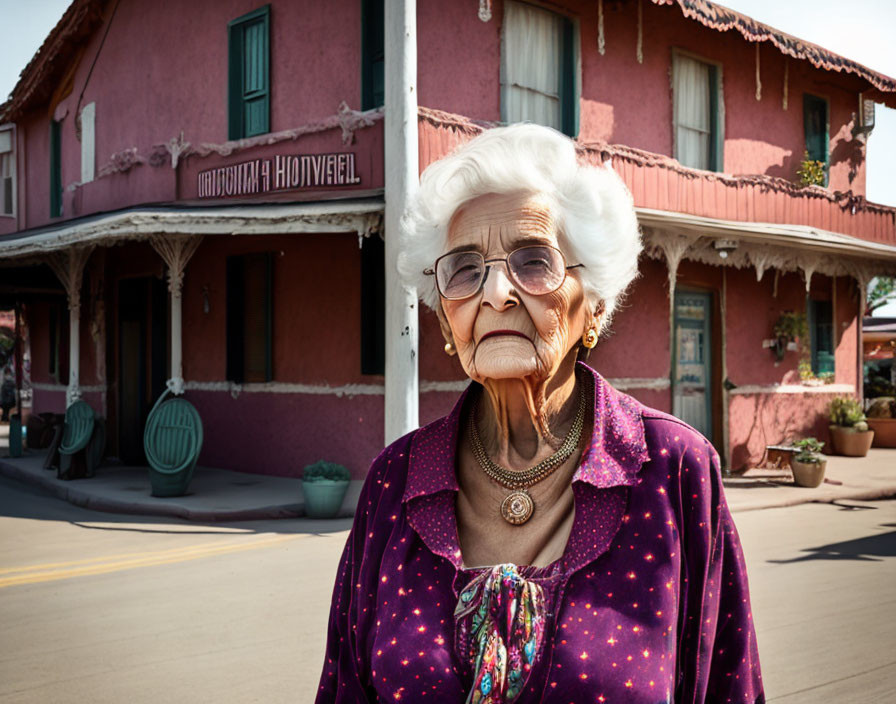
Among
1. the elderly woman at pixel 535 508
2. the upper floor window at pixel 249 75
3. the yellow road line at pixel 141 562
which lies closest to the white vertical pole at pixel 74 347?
the upper floor window at pixel 249 75

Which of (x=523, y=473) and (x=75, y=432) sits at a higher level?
(x=523, y=473)

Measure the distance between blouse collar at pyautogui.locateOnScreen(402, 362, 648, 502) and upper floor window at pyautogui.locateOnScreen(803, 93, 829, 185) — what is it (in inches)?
629

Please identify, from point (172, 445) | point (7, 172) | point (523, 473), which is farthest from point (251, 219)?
point (7, 172)

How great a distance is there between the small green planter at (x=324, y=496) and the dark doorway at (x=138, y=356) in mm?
5593

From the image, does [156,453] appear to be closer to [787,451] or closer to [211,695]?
[211,695]

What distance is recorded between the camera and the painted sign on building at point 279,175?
1080cm

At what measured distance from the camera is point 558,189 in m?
1.79

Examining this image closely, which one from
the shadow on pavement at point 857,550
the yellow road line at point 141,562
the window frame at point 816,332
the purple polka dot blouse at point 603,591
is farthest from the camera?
the window frame at point 816,332

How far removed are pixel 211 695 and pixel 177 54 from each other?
37.6 ft

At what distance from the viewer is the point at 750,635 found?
5.61ft

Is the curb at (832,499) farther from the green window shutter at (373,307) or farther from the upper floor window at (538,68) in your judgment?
the upper floor window at (538,68)

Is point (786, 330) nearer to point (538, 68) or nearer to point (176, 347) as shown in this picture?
point (538, 68)

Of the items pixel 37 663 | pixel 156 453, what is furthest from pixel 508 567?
pixel 156 453

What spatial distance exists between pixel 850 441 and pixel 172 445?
12.2 meters
